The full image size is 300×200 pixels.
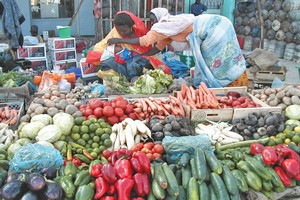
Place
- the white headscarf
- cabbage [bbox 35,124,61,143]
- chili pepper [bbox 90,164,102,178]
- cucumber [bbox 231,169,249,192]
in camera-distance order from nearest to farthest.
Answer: chili pepper [bbox 90,164,102,178] < cucumber [bbox 231,169,249,192] < cabbage [bbox 35,124,61,143] < the white headscarf

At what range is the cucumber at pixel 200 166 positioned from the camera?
9.42 ft

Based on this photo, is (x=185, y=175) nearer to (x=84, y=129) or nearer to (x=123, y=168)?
(x=123, y=168)

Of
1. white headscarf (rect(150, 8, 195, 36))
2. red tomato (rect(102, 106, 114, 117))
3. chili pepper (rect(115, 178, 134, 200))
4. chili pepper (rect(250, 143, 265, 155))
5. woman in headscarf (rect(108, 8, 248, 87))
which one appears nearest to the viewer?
chili pepper (rect(115, 178, 134, 200))

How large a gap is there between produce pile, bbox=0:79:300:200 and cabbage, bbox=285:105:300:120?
13 millimetres

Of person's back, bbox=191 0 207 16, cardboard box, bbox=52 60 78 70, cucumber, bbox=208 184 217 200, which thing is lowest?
cardboard box, bbox=52 60 78 70

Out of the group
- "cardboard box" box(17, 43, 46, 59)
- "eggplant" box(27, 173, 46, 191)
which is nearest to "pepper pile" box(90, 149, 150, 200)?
"eggplant" box(27, 173, 46, 191)

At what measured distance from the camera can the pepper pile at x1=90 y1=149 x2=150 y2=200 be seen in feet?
8.87

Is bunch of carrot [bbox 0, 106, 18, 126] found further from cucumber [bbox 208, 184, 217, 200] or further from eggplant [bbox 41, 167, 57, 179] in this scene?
cucumber [bbox 208, 184, 217, 200]

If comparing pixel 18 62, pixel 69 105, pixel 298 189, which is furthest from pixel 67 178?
pixel 18 62

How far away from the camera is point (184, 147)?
3.35 metres

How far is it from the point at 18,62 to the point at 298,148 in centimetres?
661

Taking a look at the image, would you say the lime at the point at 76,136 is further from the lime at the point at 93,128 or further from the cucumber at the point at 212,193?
the cucumber at the point at 212,193

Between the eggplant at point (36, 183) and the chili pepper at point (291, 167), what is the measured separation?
2.19m

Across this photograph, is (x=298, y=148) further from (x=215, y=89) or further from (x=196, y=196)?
(x=215, y=89)
